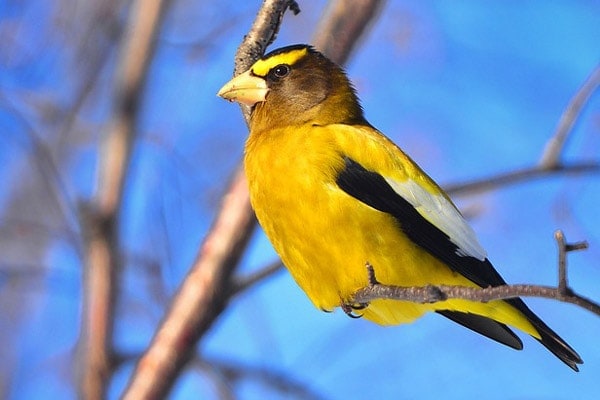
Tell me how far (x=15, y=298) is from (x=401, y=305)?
23.3 ft

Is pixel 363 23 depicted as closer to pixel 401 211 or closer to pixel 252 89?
pixel 252 89

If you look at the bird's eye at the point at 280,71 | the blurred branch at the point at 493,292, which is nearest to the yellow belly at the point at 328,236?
the blurred branch at the point at 493,292

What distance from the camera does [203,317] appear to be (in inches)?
158

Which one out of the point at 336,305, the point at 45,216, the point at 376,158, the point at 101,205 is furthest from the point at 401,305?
the point at 45,216

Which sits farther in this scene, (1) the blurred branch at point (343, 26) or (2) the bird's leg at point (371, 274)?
(1) the blurred branch at point (343, 26)

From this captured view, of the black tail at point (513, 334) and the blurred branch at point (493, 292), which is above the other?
the blurred branch at point (493, 292)

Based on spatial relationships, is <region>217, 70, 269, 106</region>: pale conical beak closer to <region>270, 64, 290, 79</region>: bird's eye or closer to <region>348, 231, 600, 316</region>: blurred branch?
<region>270, 64, 290, 79</region>: bird's eye

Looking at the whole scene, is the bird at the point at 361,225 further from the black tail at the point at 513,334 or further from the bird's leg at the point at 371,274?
the bird's leg at the point at 371,274

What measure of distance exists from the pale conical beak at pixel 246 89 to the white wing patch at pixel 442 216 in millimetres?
714

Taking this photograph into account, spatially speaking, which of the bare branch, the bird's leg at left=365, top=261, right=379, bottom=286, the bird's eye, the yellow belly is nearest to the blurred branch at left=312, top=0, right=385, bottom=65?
the bird's eye

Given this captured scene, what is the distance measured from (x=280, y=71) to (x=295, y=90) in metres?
0.11

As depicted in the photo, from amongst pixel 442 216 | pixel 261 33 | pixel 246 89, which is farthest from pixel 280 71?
pixel 442 216

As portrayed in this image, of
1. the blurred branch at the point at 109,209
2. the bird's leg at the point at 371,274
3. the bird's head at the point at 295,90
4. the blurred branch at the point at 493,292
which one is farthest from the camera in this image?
the blurred branch at the point at 109,209

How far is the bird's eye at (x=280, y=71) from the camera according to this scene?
3.79 meters
